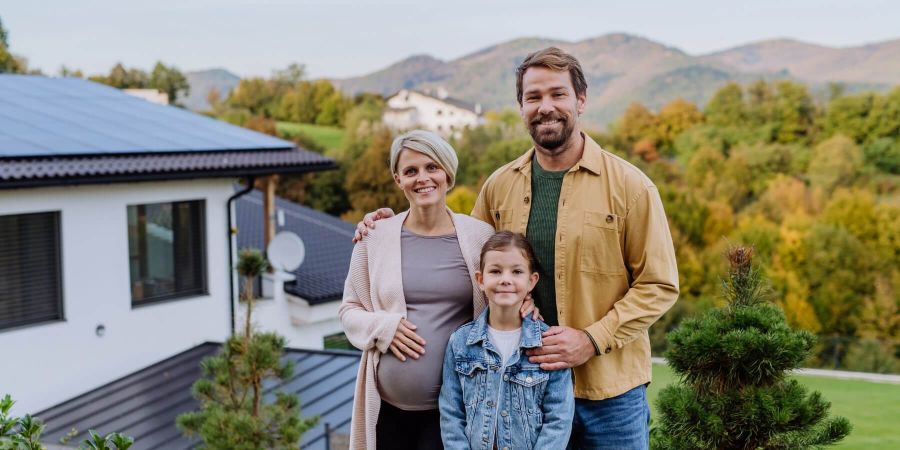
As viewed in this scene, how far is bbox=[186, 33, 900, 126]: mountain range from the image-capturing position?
250ft

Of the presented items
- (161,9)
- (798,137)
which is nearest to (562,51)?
(798,137)

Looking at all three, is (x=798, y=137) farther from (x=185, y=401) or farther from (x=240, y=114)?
(x=185, y=401)

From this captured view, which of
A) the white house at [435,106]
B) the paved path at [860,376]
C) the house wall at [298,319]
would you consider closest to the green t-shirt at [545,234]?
the house wall at [298,319]

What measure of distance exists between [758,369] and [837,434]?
1.55 feet

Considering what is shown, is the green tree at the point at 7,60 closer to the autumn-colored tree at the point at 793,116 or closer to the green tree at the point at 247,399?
the green tree at the point at 247,399

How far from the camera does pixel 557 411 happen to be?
285 cm

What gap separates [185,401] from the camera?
9539 mm

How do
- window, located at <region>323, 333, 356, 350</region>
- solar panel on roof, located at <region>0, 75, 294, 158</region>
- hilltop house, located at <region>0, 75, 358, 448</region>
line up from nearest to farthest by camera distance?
hilltop house, located at <region>0, 75, 358, 448</region>, solar panel on roof, located at <region>0, 75, 294, 158</region>, window, located at <region>323, 333, 356, 350</region>

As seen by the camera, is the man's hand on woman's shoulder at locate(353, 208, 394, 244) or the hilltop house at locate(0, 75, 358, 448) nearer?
the man's hand on woman's shoulder at locate(353, 208, 394, 244)

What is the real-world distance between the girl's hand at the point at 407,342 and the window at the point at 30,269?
7.76 m

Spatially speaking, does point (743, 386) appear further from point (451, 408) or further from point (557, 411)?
point (451, 408)

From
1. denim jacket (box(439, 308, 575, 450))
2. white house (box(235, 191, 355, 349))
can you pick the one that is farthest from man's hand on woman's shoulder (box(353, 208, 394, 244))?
white house (box(235, 191, 355, 349))

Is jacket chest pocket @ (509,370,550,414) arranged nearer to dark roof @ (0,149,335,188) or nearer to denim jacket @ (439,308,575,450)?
denim jacket @ (439,308,575,450)

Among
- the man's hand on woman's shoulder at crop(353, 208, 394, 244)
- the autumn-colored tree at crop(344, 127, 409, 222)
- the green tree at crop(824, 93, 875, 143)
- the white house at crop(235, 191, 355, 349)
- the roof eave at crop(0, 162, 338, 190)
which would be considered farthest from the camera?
the green tree at crop(824, 93, 875, 143)
